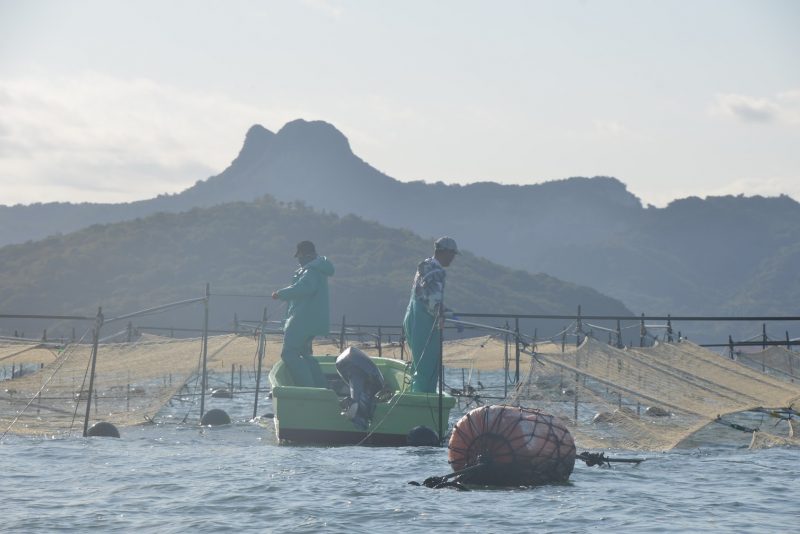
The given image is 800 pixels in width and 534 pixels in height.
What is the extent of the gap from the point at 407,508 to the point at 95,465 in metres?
5.72

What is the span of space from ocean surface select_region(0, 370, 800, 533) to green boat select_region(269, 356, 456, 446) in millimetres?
467

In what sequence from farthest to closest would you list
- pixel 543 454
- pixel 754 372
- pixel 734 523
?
pixel 754 372
pixel 543 454
pixel 734 523

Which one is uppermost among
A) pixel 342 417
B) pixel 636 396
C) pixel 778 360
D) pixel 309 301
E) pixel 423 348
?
pixel 309 301

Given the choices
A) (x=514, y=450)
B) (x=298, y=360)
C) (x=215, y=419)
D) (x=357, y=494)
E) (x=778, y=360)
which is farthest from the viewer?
(x=778, y=360)

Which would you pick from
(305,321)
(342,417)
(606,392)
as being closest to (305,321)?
(305,321)

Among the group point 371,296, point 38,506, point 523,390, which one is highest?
point 371,296

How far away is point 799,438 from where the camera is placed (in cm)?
1820

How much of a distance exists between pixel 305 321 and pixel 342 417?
2105mm

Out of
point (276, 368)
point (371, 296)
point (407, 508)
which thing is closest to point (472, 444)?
point (407, 508)

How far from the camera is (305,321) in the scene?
20422 mm

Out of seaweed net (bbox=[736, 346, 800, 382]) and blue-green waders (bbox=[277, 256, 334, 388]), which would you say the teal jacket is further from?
seaweed net (bbox=[736, 346, 800, 382])

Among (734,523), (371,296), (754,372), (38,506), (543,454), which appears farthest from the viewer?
(371,296)

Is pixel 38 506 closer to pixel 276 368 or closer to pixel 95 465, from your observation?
pixel 95 465

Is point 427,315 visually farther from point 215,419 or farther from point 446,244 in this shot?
point 215,419
